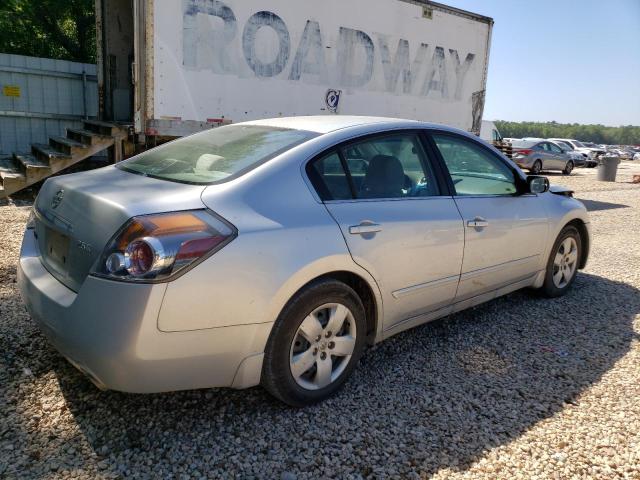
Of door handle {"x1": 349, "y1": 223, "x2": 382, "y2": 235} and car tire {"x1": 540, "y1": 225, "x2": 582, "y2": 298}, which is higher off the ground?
door handle {"x1": 349, "y1": 223, "x2": 382, "y2": 235}

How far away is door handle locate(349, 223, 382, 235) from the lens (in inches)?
109

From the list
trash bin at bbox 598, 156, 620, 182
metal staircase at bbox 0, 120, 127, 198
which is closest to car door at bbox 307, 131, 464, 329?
metal staircase at bbox 0, 120, 127, 198

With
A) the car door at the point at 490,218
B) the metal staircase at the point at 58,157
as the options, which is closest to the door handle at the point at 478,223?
the car door at the point at 490,218

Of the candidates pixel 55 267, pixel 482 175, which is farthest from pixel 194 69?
pixel 55 267

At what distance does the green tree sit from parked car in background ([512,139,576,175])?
56.3ft

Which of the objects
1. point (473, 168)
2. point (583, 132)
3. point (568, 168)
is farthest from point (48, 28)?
point (583, 132)

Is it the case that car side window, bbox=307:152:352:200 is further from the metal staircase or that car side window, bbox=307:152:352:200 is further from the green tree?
the green tree

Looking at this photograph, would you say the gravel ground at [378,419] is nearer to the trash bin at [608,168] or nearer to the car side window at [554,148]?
the trash bin at [608,168]

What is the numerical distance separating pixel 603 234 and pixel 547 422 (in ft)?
21.3

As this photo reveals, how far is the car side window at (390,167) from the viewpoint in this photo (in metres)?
3.01

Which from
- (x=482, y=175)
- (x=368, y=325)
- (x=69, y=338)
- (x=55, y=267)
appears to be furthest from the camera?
(x=482, y=175)

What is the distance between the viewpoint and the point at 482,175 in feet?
13.0

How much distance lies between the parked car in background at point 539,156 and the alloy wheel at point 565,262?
17814mm

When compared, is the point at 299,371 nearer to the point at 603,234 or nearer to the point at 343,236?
the point at 343,236
